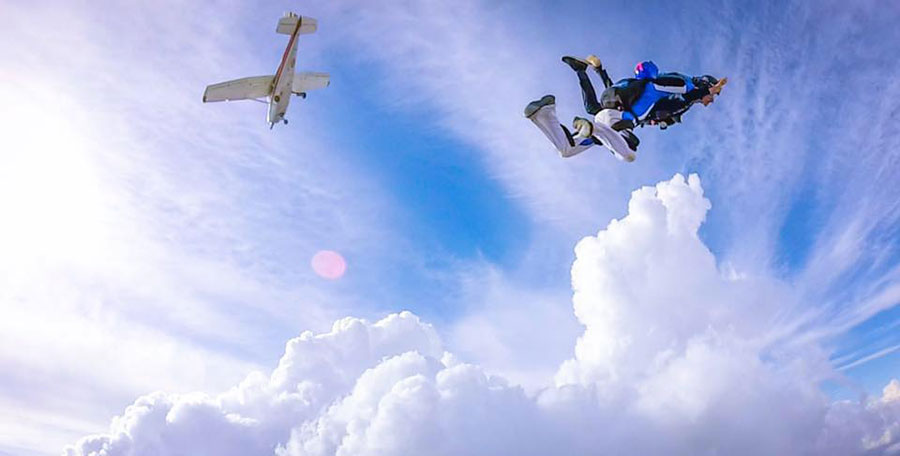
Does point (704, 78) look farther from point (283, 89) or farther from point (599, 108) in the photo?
point (283, 89)

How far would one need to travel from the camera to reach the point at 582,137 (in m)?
12.0

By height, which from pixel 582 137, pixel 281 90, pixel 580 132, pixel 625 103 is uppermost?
pixel 281 90

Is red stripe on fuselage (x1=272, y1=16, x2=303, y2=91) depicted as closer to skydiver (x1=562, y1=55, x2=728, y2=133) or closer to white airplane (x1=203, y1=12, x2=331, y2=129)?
white airplane (x1=203, y1=12, x2=331, y2=129)

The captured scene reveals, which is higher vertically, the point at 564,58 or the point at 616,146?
the point at 564,58

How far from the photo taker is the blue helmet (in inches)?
508

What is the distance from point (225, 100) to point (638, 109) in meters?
55.1

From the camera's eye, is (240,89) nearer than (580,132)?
No

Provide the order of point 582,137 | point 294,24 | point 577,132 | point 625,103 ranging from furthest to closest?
point 294,24, point 625,103, point 577,132, point 582,137

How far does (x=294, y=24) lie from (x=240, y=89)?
32.6 ft

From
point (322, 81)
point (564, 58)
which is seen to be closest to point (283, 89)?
point (322, 81)

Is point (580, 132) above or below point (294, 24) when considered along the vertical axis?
below

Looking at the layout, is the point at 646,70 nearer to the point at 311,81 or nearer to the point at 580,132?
the point at 580,132

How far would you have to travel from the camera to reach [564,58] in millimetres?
13086

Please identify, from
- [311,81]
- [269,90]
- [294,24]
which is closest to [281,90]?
[269,90]
